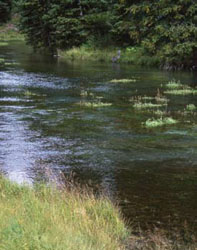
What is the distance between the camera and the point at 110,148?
12289mm

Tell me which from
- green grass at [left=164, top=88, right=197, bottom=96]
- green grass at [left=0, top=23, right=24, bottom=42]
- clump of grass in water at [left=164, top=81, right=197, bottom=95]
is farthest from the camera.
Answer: green grass at [left=0, top=23, right=24, bottom=42]

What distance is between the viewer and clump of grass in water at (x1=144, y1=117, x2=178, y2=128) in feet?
49.1

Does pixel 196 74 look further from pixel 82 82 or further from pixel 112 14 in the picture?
pixel 112 14

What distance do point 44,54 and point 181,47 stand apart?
70.3 ft

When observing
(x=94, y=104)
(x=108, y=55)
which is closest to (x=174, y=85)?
(x=94, y=104)

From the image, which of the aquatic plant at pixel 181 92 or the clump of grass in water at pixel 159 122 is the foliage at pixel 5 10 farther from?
the clump of grass in water at pixel 159 122

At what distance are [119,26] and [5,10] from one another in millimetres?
46250

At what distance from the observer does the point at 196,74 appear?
97.2ft

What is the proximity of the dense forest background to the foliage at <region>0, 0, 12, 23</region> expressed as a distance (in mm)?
25942

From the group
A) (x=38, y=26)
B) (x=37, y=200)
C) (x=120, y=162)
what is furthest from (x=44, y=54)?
(x=37, y=200)

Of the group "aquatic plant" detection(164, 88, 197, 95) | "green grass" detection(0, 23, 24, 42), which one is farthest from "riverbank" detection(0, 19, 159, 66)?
"green grass" detection(0, 23, 24, 42)

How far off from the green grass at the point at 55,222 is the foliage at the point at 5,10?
2799 inches

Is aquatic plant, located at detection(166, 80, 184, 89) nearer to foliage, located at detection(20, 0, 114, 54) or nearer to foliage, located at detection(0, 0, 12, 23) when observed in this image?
foliage, located at detection(20, 0, 114, 54)

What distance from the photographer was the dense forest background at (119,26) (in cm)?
3070
